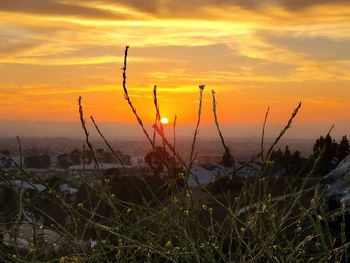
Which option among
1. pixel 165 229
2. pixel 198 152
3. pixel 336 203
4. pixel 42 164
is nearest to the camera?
pixel 198 152

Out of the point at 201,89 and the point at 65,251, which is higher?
the point at 201,89

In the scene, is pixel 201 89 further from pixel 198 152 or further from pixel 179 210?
pixel 179 210

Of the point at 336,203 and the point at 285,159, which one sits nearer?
the point at 336,203

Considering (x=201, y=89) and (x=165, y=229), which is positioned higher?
(x=201, y=89)

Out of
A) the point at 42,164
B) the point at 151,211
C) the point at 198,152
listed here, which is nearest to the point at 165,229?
the point at 151,211

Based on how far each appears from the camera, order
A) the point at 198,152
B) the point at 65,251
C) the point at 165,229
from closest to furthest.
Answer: the point at 198,152 → the point at 165,229 → the point at 65,251

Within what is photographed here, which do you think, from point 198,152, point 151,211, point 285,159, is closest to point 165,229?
point 151,211

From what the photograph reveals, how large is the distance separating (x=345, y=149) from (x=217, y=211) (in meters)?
15.5

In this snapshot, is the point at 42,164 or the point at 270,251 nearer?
the point at 270,251

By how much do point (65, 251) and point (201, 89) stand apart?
6.02 ft

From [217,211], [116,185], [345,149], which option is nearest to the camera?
[217,211]

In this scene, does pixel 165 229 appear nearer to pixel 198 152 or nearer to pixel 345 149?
pixel 198 152

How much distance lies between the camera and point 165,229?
3873mm

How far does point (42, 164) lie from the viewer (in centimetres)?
11694
